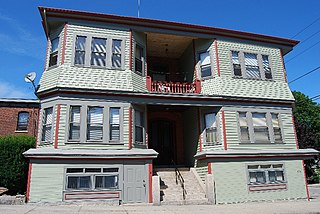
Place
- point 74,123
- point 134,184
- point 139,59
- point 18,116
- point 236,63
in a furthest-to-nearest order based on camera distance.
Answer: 1. point 18,116
2. point 236,63
3. point 139,59
4. point 74,123
5. point 134,184

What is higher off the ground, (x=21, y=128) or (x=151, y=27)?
(x=151, y=27)

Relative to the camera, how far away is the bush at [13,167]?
47.2 ft

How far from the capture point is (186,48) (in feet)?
64.5

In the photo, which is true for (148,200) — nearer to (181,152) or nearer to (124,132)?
(124,132)

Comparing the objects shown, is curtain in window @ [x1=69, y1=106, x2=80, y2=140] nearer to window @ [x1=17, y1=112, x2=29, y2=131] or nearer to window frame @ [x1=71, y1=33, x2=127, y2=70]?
window frame @ [x1=71, y1=33, x2=127, y2=70]

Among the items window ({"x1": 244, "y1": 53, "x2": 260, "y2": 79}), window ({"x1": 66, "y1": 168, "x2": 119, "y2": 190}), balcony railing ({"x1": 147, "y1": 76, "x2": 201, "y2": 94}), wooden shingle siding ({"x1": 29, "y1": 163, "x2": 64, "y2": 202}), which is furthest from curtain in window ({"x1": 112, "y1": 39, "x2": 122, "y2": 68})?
window ({"x1": 244, "y1": 53, "x2": 260, "y2": 79})

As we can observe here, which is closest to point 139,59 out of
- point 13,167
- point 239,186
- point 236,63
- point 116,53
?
point 116,53

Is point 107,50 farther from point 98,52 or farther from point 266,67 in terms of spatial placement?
point 266,67

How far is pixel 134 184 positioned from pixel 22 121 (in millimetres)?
17642

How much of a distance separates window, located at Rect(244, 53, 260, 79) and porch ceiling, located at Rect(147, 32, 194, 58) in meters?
3.98

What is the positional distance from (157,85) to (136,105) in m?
2.02

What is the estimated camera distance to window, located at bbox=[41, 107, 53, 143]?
14328 millimetres

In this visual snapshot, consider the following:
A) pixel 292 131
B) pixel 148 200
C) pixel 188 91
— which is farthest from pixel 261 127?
pixel 148 200

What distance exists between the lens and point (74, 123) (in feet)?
46.9
